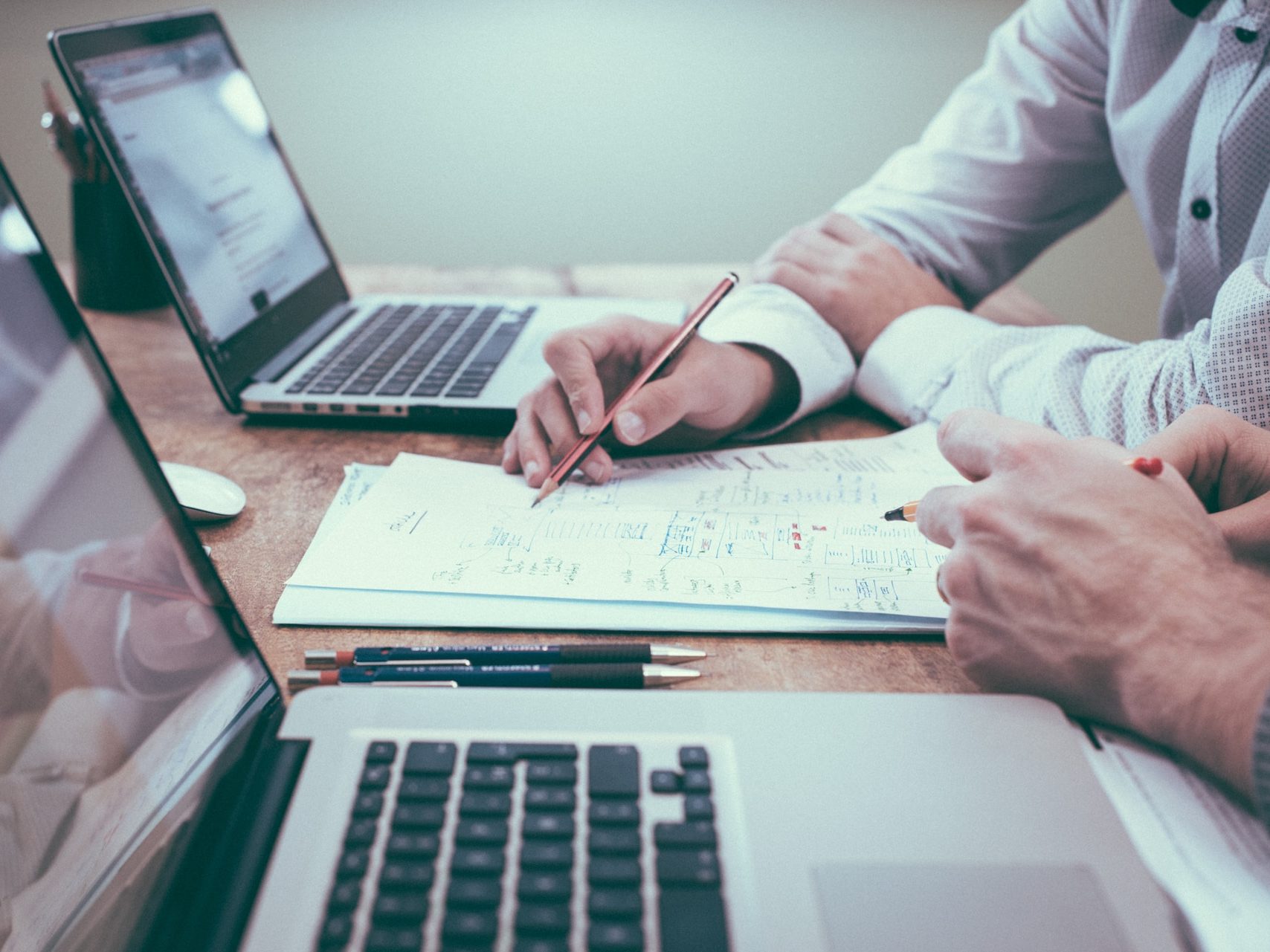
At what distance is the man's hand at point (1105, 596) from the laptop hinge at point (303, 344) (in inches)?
23.6

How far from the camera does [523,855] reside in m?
0.31

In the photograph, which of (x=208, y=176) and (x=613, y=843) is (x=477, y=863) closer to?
(x=613, y=843)

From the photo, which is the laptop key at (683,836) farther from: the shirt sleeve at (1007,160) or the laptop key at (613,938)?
the shirt sleeve at (1007,160)

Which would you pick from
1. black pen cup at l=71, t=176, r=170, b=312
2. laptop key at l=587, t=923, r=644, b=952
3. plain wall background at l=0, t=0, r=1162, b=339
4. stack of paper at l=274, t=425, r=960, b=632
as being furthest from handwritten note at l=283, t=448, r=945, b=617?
plain wall background at l=0, t=0, r=1162, b=339

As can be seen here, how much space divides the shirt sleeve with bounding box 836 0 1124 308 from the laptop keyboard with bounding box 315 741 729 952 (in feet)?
2.57

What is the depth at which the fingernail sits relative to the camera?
0.62 metres

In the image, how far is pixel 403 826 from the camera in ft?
1.05

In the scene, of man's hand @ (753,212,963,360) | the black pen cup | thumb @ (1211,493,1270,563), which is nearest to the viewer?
thumb @ (1211,493,1270,563)

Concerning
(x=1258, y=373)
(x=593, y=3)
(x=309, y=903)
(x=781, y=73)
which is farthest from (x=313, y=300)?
(x=781, y=73)

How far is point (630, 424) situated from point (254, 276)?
0.43 m

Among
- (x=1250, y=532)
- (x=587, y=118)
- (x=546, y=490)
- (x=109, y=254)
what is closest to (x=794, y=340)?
(x=546, y=490)

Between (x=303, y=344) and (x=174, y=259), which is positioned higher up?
(x=174, y=259)

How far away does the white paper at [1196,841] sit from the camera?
303mm

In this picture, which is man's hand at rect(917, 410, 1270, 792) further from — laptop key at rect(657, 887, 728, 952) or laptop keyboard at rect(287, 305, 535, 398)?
laptop keyboard at rect(287, 305, 535, 398)
